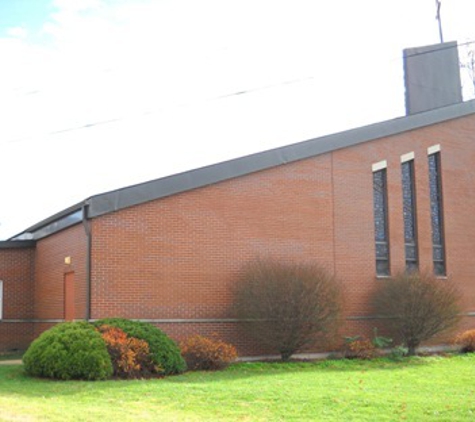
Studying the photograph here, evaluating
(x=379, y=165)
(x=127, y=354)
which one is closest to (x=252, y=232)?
(x=379, y=165)

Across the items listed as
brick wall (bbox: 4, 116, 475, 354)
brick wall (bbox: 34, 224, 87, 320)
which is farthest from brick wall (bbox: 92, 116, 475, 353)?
brick wall (bbox: 34, 224, 87, 320)

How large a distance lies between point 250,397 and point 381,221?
11990mm

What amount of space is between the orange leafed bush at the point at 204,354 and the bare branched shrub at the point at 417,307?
643cm

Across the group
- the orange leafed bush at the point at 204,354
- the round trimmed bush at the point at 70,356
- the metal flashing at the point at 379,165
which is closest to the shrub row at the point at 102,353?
the round trimmed bush at the point at 70,356

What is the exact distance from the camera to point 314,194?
20859 mm

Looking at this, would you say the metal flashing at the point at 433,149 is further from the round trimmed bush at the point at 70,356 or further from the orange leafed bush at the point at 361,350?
the round trimmed bush at the point at 70,356

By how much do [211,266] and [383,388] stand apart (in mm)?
6340

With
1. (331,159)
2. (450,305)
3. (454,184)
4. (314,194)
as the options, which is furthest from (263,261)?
(454,184)

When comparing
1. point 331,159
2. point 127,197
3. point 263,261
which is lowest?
point 263,261

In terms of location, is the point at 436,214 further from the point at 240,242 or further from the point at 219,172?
the point at 219,172

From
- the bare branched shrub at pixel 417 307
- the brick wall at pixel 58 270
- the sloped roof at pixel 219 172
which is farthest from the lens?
the bare branched shrub at pixel 417 307

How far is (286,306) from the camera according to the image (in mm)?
17672

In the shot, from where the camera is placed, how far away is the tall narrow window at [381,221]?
22406 millimetres

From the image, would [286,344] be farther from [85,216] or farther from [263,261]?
[85,216]
